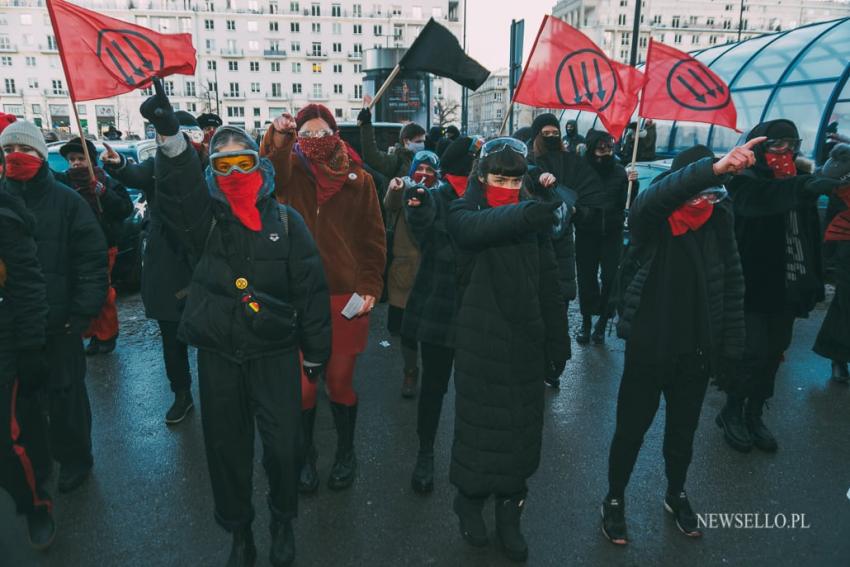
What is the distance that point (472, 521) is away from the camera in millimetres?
2922

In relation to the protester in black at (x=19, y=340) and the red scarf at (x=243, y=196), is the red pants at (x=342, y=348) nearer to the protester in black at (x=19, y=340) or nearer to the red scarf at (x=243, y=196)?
the red scarf at (x=243, y=196)

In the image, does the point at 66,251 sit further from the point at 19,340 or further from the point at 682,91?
the point at 682,91

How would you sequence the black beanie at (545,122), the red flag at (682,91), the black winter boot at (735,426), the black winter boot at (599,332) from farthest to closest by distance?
the black winter boot at (599,332), the black beanie at (545,122), the black winter boot at (735,426), the red flag at (682,91)

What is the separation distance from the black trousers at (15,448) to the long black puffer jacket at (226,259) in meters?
0.83

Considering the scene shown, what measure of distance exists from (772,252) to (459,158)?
7.11ft

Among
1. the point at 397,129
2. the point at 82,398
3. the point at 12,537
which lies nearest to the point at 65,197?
the point at 82,398

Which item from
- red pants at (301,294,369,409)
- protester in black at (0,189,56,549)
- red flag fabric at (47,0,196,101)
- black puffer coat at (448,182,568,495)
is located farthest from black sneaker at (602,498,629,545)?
red flag fabric at (47,0,196,101)

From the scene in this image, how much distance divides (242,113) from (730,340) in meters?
85.2

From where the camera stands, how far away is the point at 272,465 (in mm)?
2697

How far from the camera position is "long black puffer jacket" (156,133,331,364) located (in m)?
2.52

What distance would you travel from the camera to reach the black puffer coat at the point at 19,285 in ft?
8.38

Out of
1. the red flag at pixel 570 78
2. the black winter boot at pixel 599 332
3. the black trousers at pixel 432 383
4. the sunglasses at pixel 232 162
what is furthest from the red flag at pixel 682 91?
the sunglasses at pixel 232 162

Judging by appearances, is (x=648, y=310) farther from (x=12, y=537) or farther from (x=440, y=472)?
(x=12, y=537)

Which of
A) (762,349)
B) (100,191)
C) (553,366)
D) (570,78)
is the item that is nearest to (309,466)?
(553,366)
